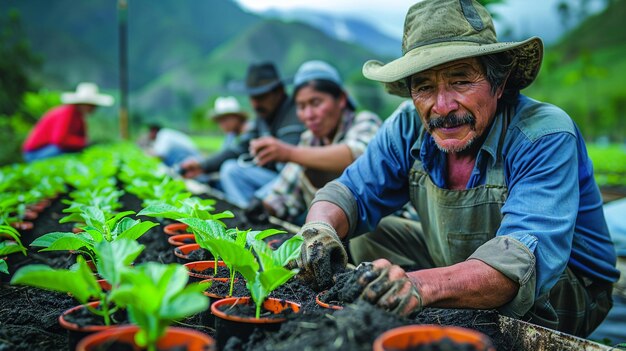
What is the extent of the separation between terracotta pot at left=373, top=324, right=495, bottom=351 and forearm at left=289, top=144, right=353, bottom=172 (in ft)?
9.13

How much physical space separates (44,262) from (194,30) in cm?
17409

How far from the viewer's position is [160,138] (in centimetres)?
997

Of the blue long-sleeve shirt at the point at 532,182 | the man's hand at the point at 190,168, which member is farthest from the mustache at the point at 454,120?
the man's hand at the point at 190,168

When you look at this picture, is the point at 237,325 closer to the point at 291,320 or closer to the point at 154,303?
the point at 291,320

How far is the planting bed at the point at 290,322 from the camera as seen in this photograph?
1194mm

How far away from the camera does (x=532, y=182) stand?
1927 millimetres

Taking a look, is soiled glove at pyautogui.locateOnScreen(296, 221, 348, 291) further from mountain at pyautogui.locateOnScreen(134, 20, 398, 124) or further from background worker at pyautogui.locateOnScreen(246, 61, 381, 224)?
mountain at pyautogui.locateOnScreen(134, 20, 398, 124)

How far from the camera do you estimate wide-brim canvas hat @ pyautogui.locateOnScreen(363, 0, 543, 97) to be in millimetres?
2109

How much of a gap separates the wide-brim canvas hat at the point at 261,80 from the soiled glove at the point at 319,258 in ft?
12.3

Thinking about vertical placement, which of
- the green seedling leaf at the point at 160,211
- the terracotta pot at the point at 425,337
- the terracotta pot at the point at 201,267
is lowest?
the terracotta pot at the point at 201,267

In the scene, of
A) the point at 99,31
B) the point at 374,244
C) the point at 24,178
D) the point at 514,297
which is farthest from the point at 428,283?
the point at 99,31

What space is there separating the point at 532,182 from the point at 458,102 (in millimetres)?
463

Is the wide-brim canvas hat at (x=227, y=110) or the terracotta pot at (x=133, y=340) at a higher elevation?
the wide-brim canvas hat at (x=227, y=110)

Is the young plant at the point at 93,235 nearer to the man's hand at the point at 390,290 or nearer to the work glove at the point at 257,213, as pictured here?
the man's hand at the point at 390,290
